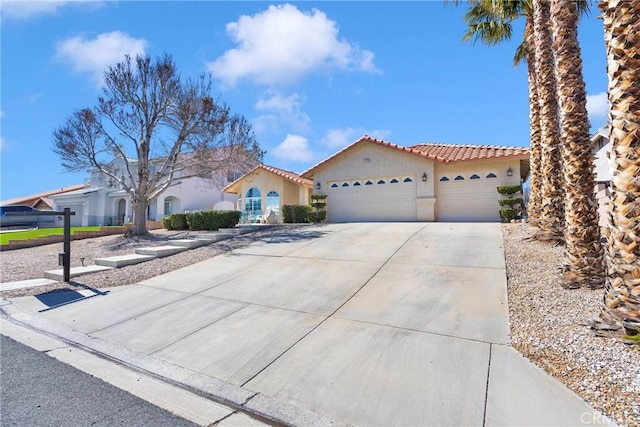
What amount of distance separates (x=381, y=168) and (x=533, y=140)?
792 cm

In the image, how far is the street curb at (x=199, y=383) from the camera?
10.3 feet

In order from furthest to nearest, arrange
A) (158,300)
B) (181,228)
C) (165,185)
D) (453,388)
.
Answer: (181,228), (165,185), (158,300), (453,388)

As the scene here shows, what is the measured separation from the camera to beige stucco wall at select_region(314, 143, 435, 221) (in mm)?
16906

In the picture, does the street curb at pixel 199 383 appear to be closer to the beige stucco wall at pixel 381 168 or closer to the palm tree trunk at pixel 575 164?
the palm tree trunk at pixel 575 164

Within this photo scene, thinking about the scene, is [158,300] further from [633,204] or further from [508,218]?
[508,218]

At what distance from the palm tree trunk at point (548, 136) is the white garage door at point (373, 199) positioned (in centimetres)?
834

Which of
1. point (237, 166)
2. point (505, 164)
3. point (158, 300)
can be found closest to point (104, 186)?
point (237, 166)

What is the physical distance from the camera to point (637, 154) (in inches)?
152

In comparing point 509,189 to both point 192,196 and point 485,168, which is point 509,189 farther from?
point 192,196

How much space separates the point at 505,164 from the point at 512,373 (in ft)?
47.3

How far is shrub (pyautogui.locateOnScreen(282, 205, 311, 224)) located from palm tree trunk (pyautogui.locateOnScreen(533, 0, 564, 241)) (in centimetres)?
1268

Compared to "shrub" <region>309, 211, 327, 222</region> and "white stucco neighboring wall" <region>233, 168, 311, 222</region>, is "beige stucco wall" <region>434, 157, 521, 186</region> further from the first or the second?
"white stucco neighboring wall" <region>233, 168, 311, 222</region>

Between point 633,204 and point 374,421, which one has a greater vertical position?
point 633,204

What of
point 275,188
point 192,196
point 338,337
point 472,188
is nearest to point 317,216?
point 275,188
